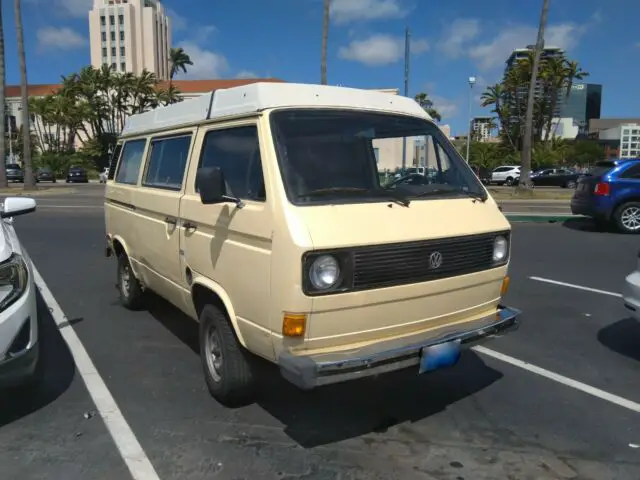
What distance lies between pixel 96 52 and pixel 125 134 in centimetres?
13328

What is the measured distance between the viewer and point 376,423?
12.2 feet

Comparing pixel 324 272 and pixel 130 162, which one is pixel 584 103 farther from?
pixel 324 272

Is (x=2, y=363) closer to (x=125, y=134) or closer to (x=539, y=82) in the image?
(x=125, y=134)

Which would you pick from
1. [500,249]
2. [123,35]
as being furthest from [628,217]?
[123,35]

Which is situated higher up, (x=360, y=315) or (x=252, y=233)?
(x=252, y=233)

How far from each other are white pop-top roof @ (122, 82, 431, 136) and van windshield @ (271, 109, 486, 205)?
67 mm

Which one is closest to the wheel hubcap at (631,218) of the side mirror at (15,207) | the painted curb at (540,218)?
the painted curb at (540,218)

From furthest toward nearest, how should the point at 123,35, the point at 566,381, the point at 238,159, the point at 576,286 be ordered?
the point at 123,35 < the point at 576,286 < the point at 566,381 < the point at 238,159

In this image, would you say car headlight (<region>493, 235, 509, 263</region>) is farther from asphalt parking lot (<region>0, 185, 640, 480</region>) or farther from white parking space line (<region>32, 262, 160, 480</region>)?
white parking space line (<region>32, 262, 160, 480</region>)

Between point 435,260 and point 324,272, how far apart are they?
82 centimetres

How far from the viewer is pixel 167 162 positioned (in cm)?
492

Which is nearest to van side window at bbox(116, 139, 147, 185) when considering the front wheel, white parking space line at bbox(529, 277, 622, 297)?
white parking space line at bbox(529, 277, 622, 297)

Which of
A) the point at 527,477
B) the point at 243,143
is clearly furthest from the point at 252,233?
the point at 527,477

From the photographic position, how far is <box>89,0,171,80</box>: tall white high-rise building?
4770 inches
